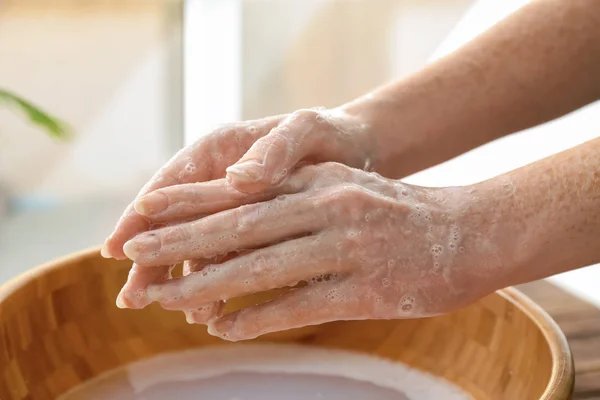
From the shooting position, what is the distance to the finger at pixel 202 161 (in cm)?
56

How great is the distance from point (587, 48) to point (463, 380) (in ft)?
1.27

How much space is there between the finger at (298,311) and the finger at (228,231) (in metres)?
0.05

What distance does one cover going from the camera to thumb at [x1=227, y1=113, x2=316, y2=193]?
20.5 inches

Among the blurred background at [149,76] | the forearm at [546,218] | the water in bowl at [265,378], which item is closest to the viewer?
the forearm at [546,218]

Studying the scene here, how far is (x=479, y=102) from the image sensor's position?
2.39ft

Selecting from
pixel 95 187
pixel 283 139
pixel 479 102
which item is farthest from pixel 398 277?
pixel 95 187

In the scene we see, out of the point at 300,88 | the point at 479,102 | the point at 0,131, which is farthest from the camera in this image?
the point at 300,88

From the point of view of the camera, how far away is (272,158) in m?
0.54

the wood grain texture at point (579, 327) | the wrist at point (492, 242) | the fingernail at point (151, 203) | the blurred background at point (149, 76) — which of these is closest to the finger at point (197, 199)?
the fingernail at point (151, 203)

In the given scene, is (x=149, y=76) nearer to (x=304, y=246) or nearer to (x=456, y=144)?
(x=456, y=144)

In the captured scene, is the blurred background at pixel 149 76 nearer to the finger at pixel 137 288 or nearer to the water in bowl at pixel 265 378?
the water in bowl at pixel 265 378

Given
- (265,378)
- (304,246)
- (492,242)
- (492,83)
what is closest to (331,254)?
(304,246)

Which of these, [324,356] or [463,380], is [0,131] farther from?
[463,380]

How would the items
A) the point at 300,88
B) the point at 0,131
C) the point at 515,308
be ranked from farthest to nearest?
1. the point at 300,88
2. the point at 0,131
3. the point at 515,308
